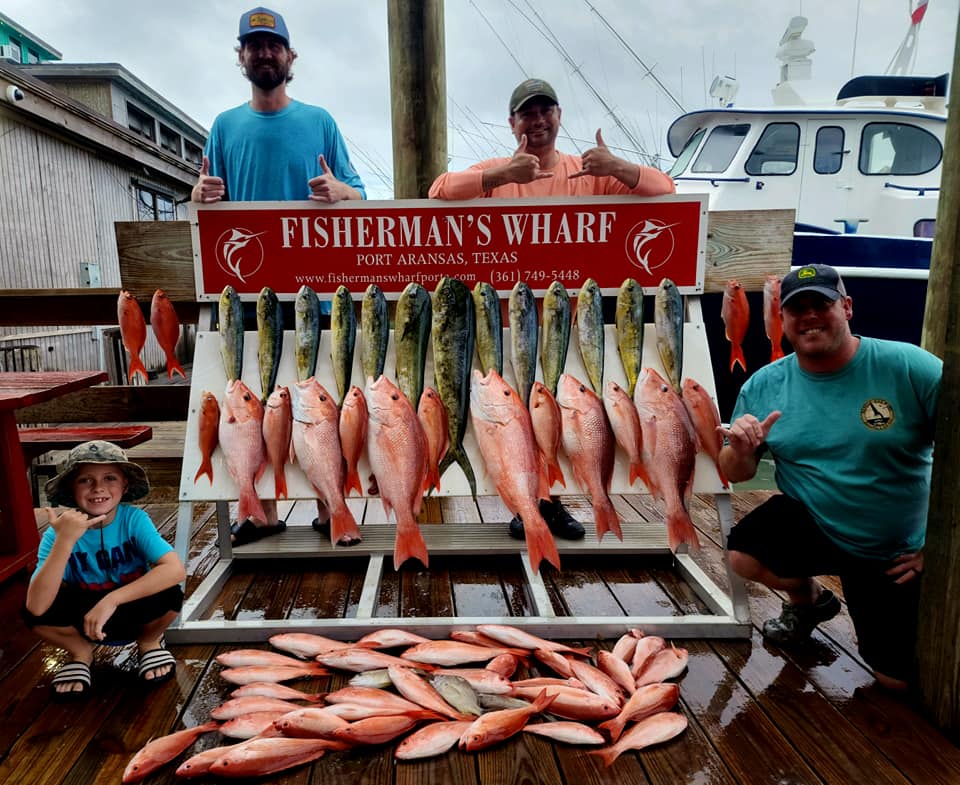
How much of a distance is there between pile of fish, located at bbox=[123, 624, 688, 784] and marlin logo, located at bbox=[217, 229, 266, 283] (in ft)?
4.46

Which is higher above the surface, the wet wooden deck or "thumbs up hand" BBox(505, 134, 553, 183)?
"thumbs up hand" BBox(505, 134, 553, 183)

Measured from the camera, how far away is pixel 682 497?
2.19 metres

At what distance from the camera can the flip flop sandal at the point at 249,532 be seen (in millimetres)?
3054

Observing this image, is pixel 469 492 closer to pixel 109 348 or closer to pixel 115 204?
pixel 109 348

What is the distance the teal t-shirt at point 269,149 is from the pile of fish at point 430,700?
76.7 inches

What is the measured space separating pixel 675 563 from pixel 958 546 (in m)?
1.35

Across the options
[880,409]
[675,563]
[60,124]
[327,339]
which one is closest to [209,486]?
[327,339]

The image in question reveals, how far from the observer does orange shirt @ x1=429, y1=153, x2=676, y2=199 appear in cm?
240

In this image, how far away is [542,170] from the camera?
2809 millimetres

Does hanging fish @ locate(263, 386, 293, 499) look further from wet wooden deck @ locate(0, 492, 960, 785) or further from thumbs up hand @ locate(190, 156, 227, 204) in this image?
thumbs up hand @ locate(190, 156, 227, 204)

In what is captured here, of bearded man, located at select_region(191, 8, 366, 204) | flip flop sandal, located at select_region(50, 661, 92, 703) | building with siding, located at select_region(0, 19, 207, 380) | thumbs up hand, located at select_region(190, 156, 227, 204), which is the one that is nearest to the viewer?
flip flop sandal, located at select_region(50, 661, 92, 703)

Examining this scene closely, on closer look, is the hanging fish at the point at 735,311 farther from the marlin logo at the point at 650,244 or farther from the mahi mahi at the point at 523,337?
the mahi mahi at the point at 523,337

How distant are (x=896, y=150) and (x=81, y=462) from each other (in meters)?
9.22

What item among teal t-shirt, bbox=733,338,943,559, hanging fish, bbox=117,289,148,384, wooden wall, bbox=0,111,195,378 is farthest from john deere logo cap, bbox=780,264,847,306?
wooden wall, bbox=0,111,195,378
